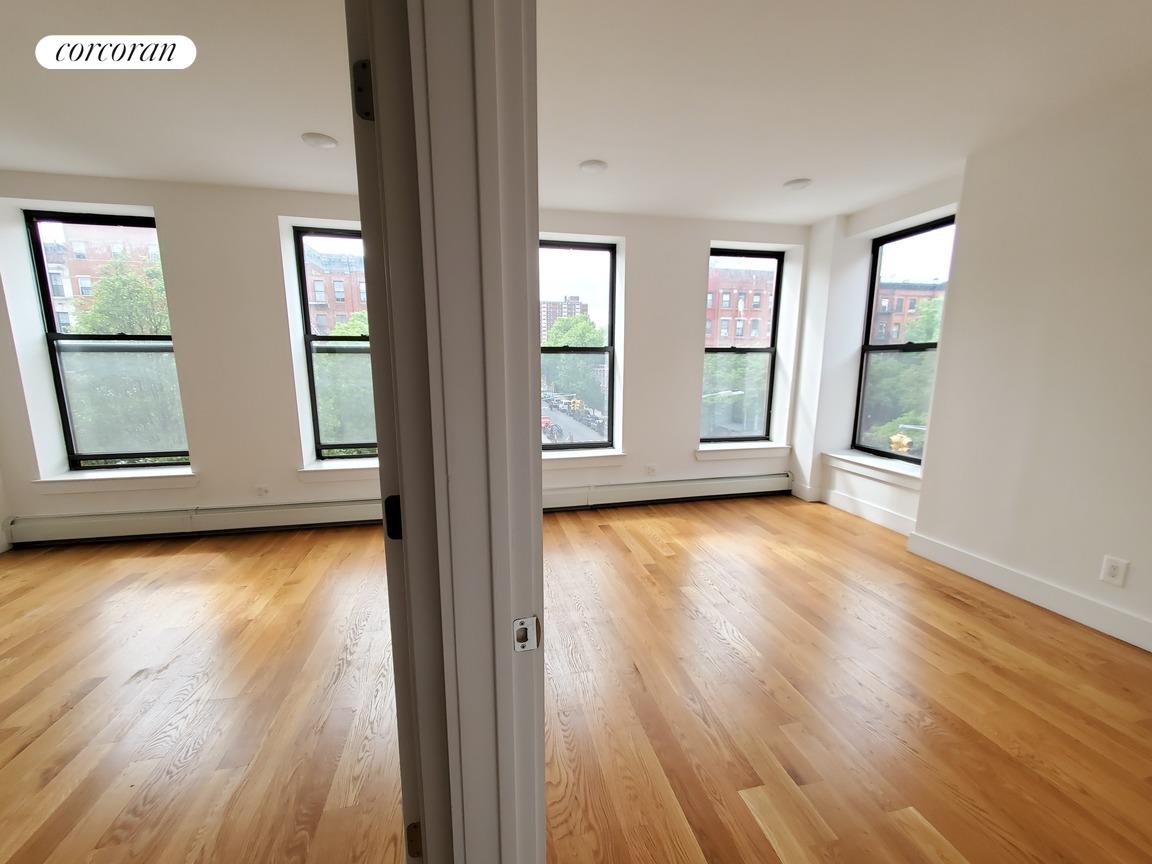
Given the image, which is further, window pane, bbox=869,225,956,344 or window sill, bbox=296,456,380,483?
window sill, bbox=296,456,380,483

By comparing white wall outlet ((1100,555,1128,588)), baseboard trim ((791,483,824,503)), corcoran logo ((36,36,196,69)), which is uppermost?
corcoran logo ((36,36,196,69))

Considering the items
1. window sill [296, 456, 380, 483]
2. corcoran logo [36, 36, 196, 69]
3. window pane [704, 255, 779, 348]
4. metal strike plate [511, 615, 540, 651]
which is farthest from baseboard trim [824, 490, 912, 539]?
corcoran logo [36, 36, 196, 69]

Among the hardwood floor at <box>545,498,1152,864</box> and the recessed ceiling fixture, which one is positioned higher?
the recessed ceiling fixture

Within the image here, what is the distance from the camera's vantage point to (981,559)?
2.59 m

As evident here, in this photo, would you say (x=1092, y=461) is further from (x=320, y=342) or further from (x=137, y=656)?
(x=320, y=342)

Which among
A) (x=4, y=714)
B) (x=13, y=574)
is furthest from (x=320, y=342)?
(x=4, y=714)

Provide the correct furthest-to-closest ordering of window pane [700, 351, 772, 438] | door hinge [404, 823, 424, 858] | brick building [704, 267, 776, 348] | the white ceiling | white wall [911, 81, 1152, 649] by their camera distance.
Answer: window pane [700, 351, 772, 438]
brick building [704, 267, 776, 348]
white wall [911, 81, 1152, 649]
the white ceiling
door hinge [404, 823, 424, 858]

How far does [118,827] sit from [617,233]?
3.98 meters

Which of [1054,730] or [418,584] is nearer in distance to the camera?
[418,584]

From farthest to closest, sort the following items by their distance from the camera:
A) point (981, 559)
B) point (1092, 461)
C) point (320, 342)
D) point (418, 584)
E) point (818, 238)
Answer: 1. point (818, 238)
2. point (320, 342)
3. point (981, 559)
4. point (1092, 461)
5. point (418, 584)

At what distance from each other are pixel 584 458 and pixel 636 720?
229cm

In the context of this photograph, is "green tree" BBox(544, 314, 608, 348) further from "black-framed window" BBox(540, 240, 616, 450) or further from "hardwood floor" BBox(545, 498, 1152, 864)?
"hardwood floor" BBox(545, 498, 1152, 864)

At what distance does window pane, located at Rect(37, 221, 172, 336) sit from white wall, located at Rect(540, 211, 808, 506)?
2.87m

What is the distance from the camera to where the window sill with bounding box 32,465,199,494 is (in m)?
2.97
